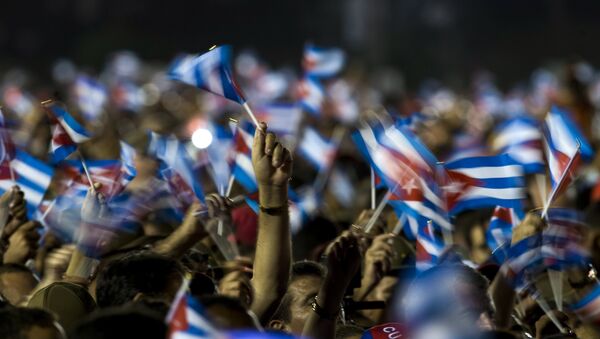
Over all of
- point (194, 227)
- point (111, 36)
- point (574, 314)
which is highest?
point (194, 227)

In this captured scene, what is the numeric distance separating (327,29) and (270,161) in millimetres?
42727

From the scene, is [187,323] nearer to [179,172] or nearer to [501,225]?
[179,172]

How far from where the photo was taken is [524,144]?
1026 cm

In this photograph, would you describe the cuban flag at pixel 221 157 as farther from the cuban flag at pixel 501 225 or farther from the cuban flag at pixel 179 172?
the cuban flag at pixel 501 225

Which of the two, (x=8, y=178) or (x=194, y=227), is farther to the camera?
(x=8, y=178)

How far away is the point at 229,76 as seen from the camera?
6.20 m

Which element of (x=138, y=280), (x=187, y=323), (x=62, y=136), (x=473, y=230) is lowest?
(x=473, y=230)

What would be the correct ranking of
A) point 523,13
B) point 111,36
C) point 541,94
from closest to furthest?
1. point 541,94
2. point 111,36
3. point 523,13

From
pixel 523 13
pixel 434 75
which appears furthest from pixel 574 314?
pixel 523 13

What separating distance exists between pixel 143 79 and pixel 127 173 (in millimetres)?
23171

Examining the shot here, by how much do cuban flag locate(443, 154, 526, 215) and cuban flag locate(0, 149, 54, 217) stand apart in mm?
2361

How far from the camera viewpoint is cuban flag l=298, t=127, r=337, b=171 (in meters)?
11.1

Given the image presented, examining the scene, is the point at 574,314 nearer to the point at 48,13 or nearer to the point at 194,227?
the point at 194,227

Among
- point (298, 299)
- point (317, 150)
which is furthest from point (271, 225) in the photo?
point (317, 150)
